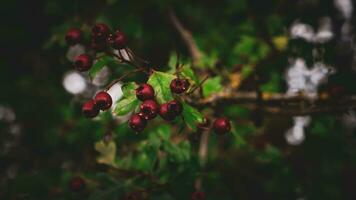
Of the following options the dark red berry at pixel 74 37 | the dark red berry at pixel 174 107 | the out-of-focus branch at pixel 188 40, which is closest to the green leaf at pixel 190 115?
the dark red berry at pixel 174 107

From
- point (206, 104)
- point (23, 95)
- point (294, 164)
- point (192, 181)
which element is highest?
point (23, 95)

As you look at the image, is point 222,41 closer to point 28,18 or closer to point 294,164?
point 294,164

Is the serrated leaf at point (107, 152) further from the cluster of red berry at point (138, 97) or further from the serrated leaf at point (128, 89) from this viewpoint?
the serrated leaf at point (128, 89)

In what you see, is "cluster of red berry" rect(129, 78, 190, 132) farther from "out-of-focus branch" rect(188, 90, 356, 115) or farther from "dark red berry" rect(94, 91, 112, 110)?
"out-of-focus branch" rect(188, 90, 356, 115)

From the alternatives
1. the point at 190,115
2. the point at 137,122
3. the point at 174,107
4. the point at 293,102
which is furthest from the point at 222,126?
the point at 293,102

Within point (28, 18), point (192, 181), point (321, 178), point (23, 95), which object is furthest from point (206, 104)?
point (28, 18)
